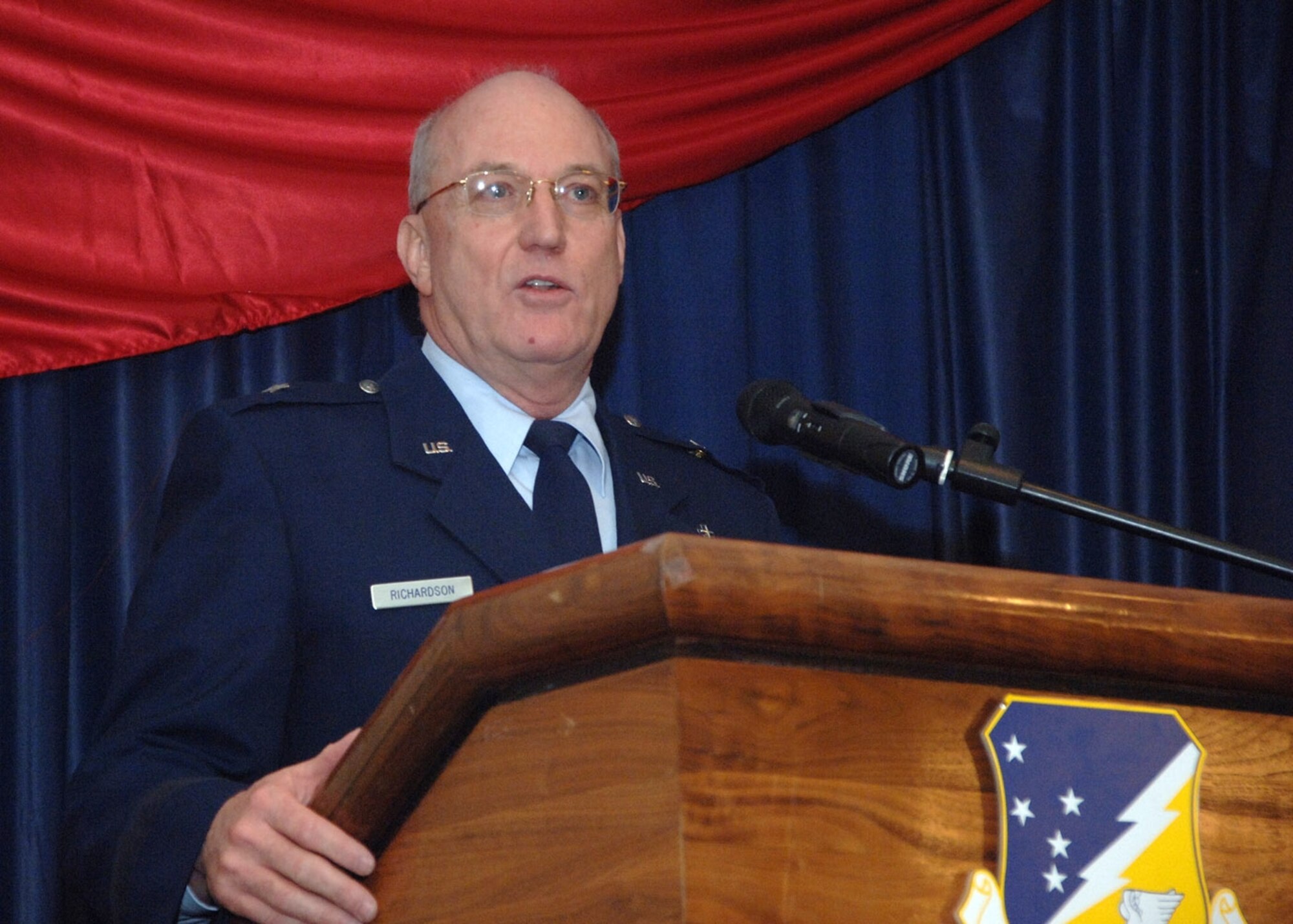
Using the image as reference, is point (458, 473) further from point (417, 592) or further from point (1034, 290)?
point (1034, 290)

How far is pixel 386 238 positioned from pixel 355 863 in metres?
1.28

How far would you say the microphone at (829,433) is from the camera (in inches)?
52.9

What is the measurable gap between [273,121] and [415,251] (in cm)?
25

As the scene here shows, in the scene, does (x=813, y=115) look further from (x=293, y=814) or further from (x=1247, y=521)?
(x=293, y=814)

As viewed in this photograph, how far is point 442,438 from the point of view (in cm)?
174

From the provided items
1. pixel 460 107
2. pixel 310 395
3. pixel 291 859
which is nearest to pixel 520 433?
pixel 310 395

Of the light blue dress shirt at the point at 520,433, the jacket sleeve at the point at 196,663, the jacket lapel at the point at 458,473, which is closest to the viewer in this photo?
the jacket sleeve at the point at 196,663

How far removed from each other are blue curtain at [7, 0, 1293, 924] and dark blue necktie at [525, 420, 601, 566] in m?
0.47

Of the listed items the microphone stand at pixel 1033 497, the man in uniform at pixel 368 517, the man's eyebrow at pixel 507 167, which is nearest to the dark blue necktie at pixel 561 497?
the man in uniform at pixel 368 517

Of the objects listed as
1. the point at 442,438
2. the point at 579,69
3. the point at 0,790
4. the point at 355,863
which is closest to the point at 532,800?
the point at 355,863

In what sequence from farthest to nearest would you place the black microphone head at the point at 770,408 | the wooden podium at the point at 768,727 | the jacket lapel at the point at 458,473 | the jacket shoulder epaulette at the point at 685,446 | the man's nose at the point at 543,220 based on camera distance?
1. the jacket shoulder epaulette at the point at 685,446
2. the man's nose at the point at 543,220
3. the jacket lapel at the point at 458,473
4. the black microphone head at the point at 770,408
5. the wooden podium at the point at 768,727

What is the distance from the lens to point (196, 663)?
57.2 inches

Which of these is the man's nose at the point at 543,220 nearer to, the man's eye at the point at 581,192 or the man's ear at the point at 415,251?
the man's eye at the point at 581,192

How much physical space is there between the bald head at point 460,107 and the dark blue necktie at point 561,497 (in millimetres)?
389
